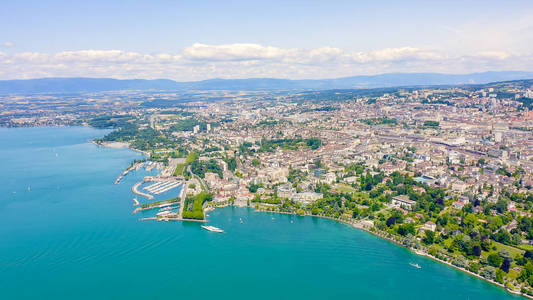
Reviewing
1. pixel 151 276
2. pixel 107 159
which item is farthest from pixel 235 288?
pixel 107 159

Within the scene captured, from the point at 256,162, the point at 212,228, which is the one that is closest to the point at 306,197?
the point at 212,228

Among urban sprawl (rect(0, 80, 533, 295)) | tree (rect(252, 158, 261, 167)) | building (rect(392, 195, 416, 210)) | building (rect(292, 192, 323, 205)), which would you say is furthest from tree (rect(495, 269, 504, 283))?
tree (rect(252, 158, 261, 167))

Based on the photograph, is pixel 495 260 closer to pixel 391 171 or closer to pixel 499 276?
pixel 499 276

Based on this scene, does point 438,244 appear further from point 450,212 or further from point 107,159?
point 107,159

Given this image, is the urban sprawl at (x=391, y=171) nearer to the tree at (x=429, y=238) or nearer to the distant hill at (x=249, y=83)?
the tree at (x=429, y=238)

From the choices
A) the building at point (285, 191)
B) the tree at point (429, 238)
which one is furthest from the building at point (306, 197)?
the tree at point (429, 238)

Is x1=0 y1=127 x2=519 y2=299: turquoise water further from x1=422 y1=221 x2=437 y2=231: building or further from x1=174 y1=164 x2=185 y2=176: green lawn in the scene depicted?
x1=174 y1=164 x2=185 y2=176: green lawn

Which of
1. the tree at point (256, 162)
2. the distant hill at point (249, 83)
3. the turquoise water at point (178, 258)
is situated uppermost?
the distant hill at point (249, 83)
